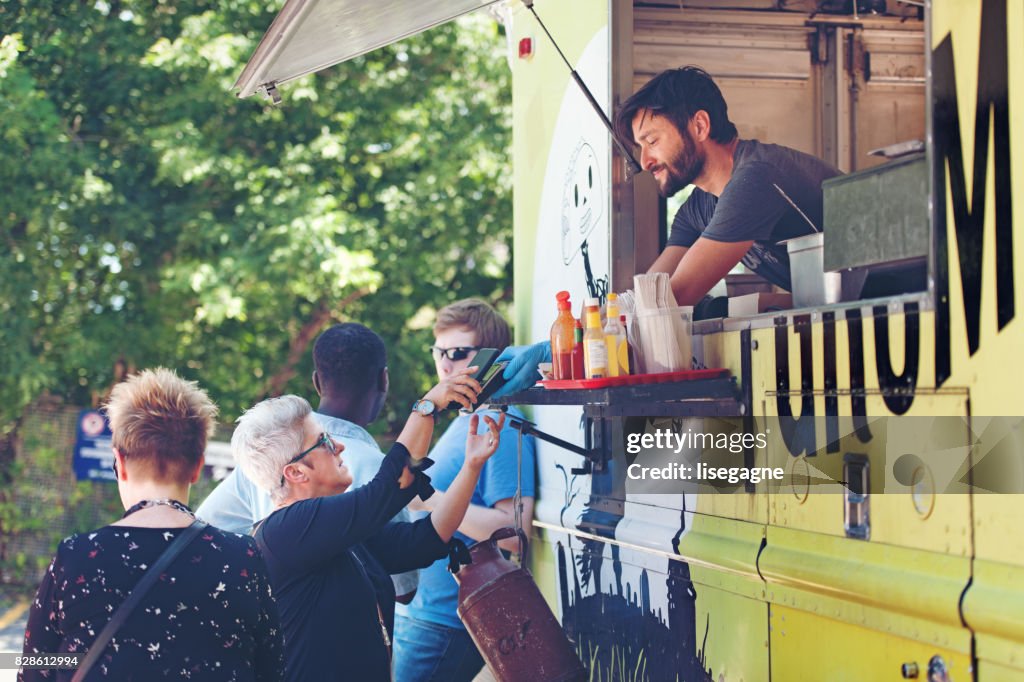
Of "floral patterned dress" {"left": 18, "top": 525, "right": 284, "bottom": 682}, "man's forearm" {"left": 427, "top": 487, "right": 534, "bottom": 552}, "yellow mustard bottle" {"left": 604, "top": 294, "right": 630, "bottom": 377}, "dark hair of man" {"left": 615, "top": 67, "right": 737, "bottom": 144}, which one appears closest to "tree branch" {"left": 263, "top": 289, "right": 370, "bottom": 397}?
"man's forearm" {"left": 427, "top": 487, "right": 534, "bottom": 552}

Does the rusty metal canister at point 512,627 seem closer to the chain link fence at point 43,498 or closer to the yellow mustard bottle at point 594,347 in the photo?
the yellow mustard bottle at point 594,347

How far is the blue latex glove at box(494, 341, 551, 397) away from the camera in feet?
12.5

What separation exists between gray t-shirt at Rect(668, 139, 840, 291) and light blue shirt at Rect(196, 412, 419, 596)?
49.3 inches

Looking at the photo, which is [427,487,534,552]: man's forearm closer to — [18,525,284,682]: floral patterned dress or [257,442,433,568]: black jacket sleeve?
[257,442,433,568]: black jacket sleeve

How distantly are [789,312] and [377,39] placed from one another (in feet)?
7.31

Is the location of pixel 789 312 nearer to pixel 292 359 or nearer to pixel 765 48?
pixel 765 48

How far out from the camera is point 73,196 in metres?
10.4

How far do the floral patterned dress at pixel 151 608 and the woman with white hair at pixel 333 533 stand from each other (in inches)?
18.3

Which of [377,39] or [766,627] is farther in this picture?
[377,39]

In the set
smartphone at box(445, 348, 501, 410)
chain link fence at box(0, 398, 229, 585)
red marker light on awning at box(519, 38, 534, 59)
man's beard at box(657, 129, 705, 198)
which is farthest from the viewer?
chain link fence at box(0, 398, 229, 585)

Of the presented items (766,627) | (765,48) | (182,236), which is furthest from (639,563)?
(182,236)

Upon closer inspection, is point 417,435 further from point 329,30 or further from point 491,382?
point 329,30

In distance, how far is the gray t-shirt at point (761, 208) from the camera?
367 centimetres

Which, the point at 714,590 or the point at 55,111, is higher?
the point at 55,111
